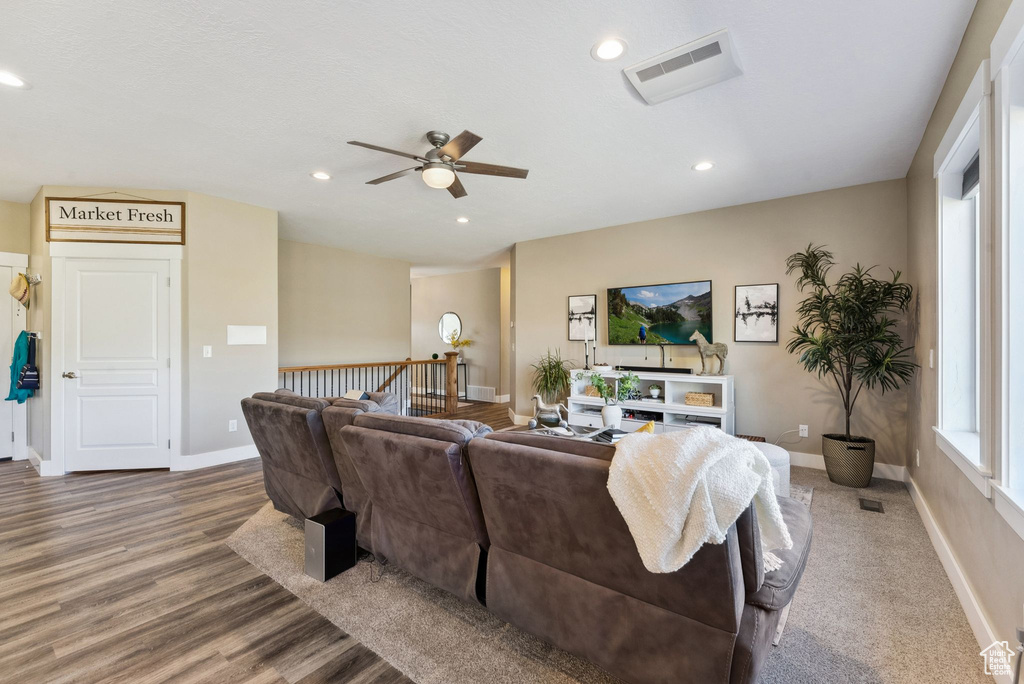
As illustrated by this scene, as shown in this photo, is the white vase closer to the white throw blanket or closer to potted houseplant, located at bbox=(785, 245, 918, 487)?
potted houseplant, located at bbox=(785, 245, 918, 487)

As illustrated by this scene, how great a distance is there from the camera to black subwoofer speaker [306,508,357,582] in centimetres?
228

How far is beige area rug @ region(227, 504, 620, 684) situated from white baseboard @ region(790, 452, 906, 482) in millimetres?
3536

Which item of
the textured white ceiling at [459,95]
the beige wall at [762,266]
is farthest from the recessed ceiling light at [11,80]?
the beige wall at [762,266]

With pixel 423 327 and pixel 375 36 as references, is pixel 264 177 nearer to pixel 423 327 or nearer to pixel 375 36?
pixel 375 36

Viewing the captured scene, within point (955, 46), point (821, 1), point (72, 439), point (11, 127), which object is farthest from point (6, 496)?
point (955, 46)

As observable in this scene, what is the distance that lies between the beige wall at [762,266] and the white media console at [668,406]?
283mm

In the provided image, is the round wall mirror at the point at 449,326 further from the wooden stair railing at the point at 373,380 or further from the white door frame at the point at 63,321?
the white door frame at the point at 63,321

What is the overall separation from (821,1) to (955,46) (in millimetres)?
882

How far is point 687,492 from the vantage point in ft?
3.82

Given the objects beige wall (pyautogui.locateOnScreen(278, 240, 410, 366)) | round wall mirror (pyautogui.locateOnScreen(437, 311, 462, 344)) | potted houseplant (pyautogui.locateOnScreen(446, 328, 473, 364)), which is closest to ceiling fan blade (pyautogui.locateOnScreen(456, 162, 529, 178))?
beige wall (pyautogui.locateOnScreen(278, 240, 410, 366))

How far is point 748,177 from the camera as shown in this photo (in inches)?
152

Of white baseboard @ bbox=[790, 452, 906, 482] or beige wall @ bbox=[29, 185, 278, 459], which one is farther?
beige wall @ bbox=[29, 185, 278, 459]

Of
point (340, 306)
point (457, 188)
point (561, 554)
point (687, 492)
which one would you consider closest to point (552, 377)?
point (457, 188)

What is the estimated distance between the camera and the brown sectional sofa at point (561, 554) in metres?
1.29
